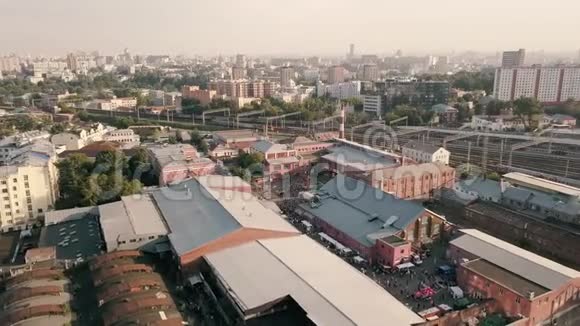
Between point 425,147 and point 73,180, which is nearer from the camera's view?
point 73,180

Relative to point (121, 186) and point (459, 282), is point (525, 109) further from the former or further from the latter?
point (121, 186)

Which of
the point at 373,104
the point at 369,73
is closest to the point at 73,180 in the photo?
the point at 373,104

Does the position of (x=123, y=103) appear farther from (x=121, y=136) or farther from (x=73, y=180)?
(x=73, y=180)

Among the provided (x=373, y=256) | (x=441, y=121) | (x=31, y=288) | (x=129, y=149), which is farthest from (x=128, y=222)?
(x=441, y=121)

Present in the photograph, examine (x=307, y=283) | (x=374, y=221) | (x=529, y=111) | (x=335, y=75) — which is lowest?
(x=374, y=221)

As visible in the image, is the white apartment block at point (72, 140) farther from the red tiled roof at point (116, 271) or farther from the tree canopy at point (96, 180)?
the red tiled roof at point (116, 271)

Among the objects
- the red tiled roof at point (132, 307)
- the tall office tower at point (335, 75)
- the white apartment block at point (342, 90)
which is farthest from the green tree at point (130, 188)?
the tall office tower at point (335, 75)
